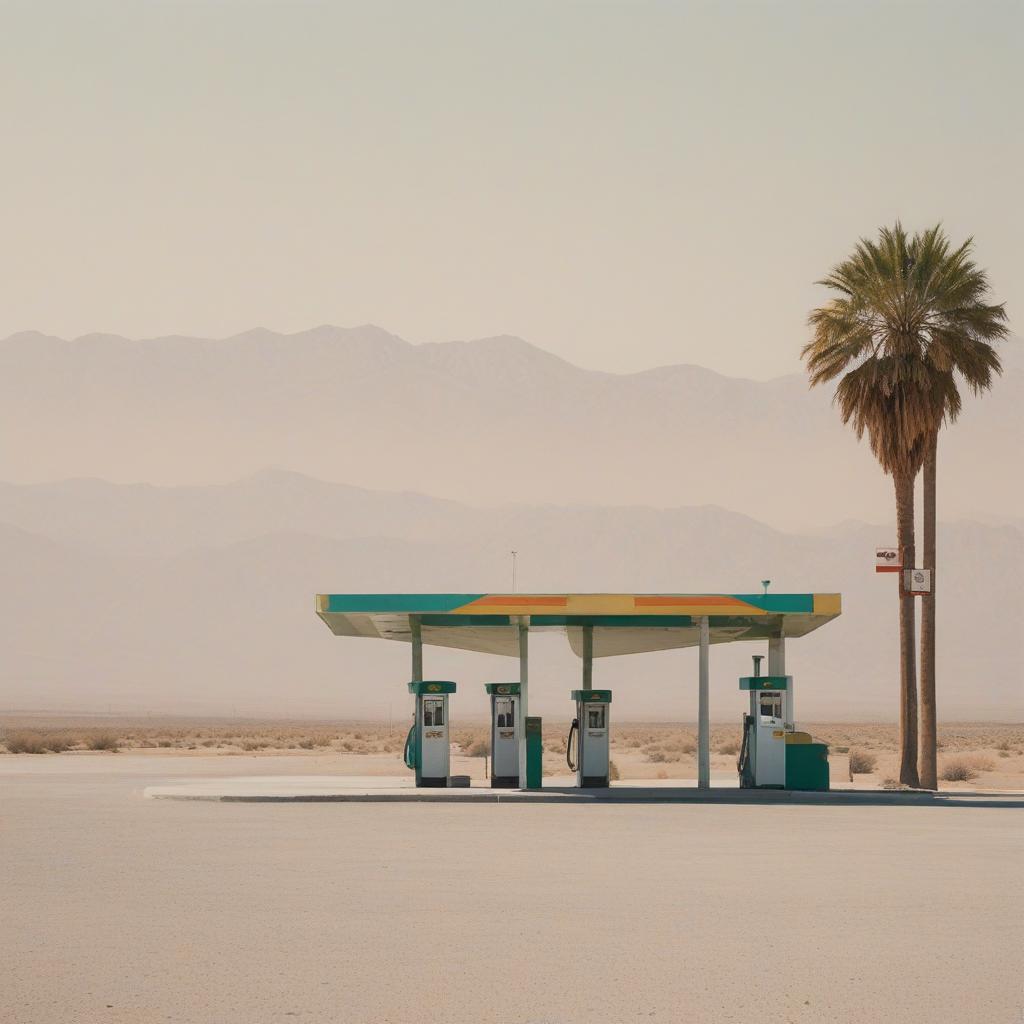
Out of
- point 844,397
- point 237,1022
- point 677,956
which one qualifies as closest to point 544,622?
point 844,397

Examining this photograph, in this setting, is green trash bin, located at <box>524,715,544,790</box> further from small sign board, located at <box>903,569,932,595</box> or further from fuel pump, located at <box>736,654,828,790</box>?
small sign board, located at <box>903,569,932,595</box>

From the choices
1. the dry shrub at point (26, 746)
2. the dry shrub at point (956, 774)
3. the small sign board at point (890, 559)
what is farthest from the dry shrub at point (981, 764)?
the dry shrub at point (26, 746)

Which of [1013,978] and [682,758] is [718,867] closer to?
[1013,978]

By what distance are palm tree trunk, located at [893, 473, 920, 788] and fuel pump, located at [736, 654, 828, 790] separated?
3.83 meters

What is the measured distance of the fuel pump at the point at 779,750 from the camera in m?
30.7

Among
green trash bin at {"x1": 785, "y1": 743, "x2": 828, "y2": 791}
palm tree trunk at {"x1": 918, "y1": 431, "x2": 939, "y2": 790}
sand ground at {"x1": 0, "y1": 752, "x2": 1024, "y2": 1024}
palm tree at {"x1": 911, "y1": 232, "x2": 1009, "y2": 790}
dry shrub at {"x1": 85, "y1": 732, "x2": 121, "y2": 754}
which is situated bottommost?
sand ground at {"x1": 0, "y1": 752, "x2": 1024, "y2": 1024}

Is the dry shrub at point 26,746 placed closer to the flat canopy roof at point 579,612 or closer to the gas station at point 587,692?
the flat canopy roof at point 579,612

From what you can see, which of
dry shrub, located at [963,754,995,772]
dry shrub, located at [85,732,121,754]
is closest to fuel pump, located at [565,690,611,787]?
dry shrub, located at [963,754,995,772]

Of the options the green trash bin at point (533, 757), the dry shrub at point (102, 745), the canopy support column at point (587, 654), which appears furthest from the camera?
the dry shrub at point (102, 745)

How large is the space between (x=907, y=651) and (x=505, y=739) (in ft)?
27.4

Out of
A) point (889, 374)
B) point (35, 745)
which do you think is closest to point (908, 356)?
point (889, 374)

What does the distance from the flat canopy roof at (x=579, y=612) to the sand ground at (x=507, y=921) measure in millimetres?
6706

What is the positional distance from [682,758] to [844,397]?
26.2 metres

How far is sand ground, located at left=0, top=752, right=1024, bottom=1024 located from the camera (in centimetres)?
1007
